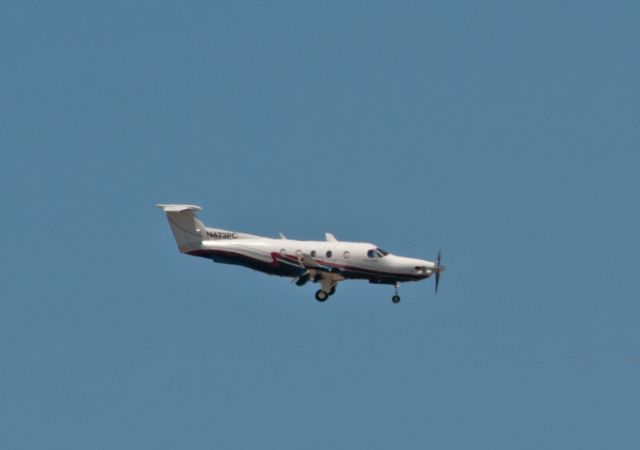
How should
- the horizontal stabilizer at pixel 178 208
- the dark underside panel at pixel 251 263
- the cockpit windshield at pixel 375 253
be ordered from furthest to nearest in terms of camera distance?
1. the dark underside panel at pixel 251 263
2. the cockpit windshield at pixel 375 253
3. the horizontal stabilizer at pixel 178 208

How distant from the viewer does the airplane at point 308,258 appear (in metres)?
73.9

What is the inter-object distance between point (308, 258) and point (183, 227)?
320 inches

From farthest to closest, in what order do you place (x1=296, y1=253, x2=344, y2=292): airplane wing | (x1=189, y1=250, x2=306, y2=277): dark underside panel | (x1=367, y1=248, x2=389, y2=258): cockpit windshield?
(x1=189, y1=250, x2=306, y2=277): dark underside panel < (x1=367, y1=248, x2=389, y2=258): cockpit windshield < (x1=296, y1=253, x2=344, y2=292): airplane wing

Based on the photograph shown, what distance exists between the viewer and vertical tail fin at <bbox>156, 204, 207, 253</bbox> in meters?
74.4

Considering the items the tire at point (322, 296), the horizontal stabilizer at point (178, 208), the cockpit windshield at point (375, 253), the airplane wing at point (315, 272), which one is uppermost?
the horizontal stabilizer at point (178, 208)

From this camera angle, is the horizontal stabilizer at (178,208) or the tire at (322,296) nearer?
the horizontal stabilizer at (178,208)

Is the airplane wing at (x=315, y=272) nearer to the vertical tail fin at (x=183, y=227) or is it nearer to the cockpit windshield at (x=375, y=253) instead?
the cockpit windshield at (x=375, y=253)

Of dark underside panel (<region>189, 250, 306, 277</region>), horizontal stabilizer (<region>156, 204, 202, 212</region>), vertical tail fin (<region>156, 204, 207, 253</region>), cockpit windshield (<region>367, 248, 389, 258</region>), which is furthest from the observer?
vertical tail fin (<region>156, 204, 207, 253</region>)

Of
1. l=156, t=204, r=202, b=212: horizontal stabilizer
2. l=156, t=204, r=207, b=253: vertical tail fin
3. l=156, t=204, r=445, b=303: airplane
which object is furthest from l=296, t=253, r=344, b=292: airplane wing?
l=156, t=204, r=202, b=212: horizontal stabilizer

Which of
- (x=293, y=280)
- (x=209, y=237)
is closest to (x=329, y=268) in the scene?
(x=293, y=280)

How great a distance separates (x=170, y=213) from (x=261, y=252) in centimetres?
626

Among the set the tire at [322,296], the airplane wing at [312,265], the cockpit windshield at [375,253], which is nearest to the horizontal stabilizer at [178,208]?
the airplane wing at [312,265]

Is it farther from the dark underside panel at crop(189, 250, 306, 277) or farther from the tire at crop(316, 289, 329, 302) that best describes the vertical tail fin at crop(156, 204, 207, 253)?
the tire at crop(316, 289, 329, 302)

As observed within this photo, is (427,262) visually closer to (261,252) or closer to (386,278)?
(386,278)
